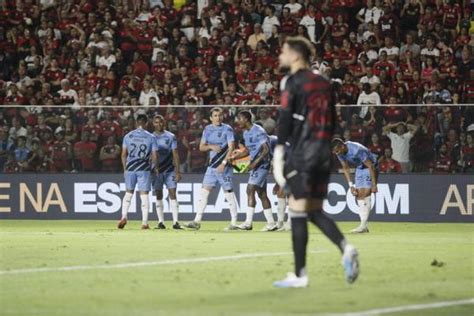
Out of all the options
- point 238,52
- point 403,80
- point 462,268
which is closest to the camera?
point 462,268

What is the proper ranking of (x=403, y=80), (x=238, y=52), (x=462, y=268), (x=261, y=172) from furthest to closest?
(x=238, y=52) < (x=403, y=80) < (x=261, y=172) < (x=462, y=268)

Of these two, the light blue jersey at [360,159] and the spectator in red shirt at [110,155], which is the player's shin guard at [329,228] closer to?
the light blue jersey at [360,159]

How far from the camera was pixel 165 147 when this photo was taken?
24.0 meters

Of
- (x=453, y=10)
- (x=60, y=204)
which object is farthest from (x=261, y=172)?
(x=453, y=10)

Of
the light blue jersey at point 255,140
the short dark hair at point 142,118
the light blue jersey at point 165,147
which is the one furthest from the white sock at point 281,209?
the short dark hair at point 142,118

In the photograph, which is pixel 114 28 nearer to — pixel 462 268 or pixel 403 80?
pixel 403 80

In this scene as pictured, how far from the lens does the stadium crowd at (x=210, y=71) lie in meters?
25.2

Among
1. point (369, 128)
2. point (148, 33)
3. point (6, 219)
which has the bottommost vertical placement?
point (6, 219)

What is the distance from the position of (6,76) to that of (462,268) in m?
20.9

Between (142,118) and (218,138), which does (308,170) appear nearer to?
(218,138)

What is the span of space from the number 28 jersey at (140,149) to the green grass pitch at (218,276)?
11.5ft

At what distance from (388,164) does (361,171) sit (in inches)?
129

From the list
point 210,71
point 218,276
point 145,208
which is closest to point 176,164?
point 145,208

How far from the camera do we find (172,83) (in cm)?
2928
